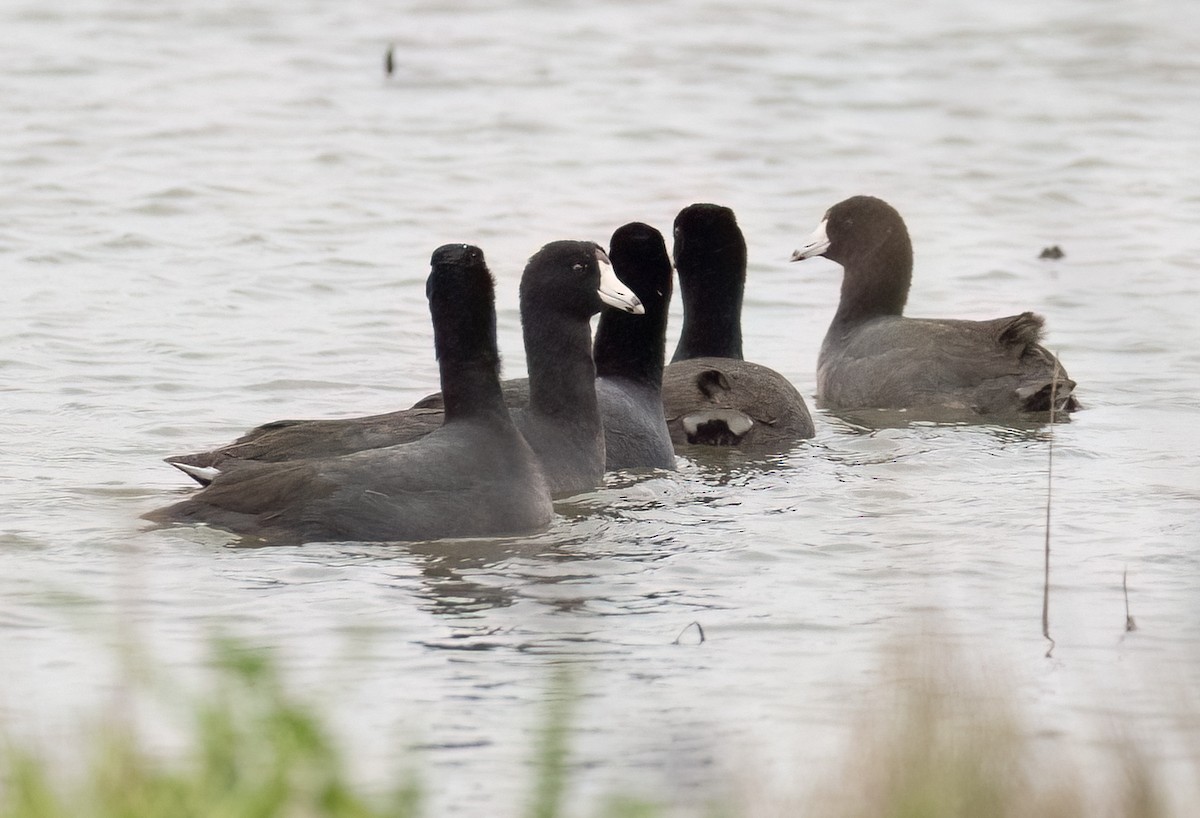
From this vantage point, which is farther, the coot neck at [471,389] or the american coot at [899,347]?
the american coot at [899,347]

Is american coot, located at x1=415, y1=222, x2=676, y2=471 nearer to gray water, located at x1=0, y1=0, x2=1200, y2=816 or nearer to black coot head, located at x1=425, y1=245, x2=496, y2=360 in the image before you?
gray water, located at x1=0, y1=0, x2=1200, y2=816

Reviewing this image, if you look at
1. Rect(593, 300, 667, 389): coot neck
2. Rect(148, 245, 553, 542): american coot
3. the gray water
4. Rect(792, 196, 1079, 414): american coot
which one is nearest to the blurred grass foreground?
the gray water

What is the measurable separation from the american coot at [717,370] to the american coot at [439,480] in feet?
6.77

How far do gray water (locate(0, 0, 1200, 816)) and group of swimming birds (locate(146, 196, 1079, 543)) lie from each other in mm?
179

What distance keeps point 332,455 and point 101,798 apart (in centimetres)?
437

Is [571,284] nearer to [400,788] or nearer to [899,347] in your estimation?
[899,347]

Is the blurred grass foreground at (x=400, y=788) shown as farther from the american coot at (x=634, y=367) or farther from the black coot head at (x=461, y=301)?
the american coot at (x=634, y=367)

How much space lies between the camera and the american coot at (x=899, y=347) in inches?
420

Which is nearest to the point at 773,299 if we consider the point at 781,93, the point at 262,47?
the point at 781,93

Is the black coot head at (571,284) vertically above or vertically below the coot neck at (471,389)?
above

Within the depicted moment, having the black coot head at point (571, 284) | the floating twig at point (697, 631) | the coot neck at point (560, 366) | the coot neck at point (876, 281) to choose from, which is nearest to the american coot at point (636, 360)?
the coot neck at point (560, 366)

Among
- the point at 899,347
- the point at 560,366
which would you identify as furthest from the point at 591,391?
the point at 899,347

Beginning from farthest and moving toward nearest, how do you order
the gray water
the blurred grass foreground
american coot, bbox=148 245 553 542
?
american coot, bbox=148 245 553 542
the gray water
the blurred grass foreground

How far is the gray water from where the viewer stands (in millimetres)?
6047
